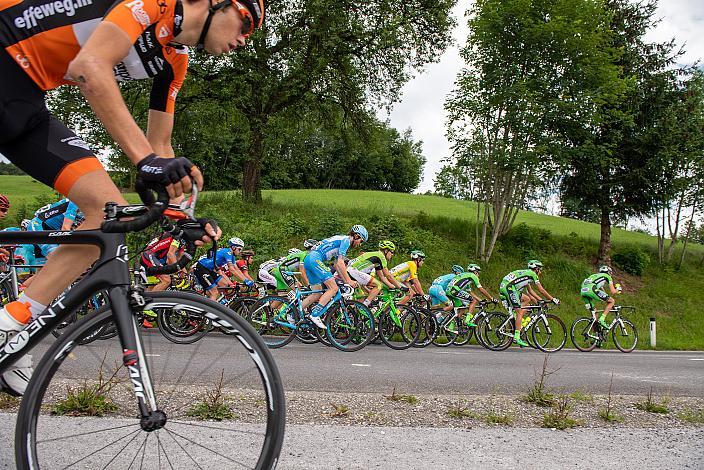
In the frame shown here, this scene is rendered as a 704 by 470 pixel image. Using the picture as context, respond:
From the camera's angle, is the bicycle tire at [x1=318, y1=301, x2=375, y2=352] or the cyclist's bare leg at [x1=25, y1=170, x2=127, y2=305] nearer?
the cyclist's bare leg at [x1=25, y1=170, x2=127, y2=305]

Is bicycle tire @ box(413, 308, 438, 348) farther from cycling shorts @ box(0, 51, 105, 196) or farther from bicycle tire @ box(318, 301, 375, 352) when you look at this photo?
cycling shorts @ box(0, 51, 105, 196)

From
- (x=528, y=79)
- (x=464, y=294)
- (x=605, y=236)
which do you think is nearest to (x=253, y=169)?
(x=528, y=79)

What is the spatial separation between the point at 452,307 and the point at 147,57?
12152mm

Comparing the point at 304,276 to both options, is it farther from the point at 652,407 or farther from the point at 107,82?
the point at 107,82

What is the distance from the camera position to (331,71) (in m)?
22.8

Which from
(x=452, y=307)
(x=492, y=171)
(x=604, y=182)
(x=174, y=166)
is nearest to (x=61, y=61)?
(x=174, y=166)

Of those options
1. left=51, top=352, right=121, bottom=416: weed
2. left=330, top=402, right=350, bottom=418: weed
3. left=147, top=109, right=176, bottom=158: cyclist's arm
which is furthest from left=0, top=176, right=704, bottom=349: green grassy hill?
left=147, top=109, right=176, bottom=158: cyclist's arm

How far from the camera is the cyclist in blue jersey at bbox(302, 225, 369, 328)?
10492mm

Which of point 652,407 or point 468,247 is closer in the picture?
point 652,407

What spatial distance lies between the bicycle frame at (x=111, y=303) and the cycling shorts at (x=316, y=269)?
28.3 feet

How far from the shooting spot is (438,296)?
13844 mm

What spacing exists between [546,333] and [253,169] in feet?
48.0

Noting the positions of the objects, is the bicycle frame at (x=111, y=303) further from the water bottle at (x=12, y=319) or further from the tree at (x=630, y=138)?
the tree at (x=630, y=138)

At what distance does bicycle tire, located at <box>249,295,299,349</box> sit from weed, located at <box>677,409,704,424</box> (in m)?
6.94
